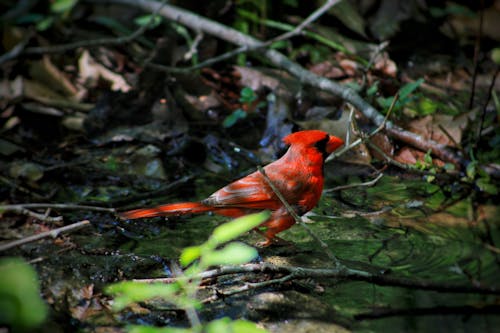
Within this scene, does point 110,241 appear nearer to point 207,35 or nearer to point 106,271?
point 106,271

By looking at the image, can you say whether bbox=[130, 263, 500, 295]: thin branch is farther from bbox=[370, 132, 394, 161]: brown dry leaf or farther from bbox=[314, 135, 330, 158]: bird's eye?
bbox=[370, 132, 394, 161]: brown dry leaf

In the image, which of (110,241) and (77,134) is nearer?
(110,241)

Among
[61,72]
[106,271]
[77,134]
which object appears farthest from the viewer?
[61,72]

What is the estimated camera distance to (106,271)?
249 centimetres

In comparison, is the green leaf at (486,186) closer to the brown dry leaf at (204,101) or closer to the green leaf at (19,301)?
the brown dry leaf at (204,101)

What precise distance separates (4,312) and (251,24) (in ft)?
16.0

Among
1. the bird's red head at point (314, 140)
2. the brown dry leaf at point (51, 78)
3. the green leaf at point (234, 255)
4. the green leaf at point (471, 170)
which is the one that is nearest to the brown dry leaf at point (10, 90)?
the brown dry leaf at point (51, 78)

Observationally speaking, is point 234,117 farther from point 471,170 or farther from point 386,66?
point 471,170

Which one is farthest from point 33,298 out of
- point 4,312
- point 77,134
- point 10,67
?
point 10,67

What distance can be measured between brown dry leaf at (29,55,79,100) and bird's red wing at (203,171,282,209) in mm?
2718

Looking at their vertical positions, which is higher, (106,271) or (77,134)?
(106,271)

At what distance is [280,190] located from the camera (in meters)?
3.19

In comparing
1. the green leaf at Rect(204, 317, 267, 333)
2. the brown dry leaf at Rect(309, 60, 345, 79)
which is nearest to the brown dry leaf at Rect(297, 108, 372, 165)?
the brown dry leaf at Rect(309, 60, 345, 79)

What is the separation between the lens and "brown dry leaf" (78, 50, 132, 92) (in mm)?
5352
